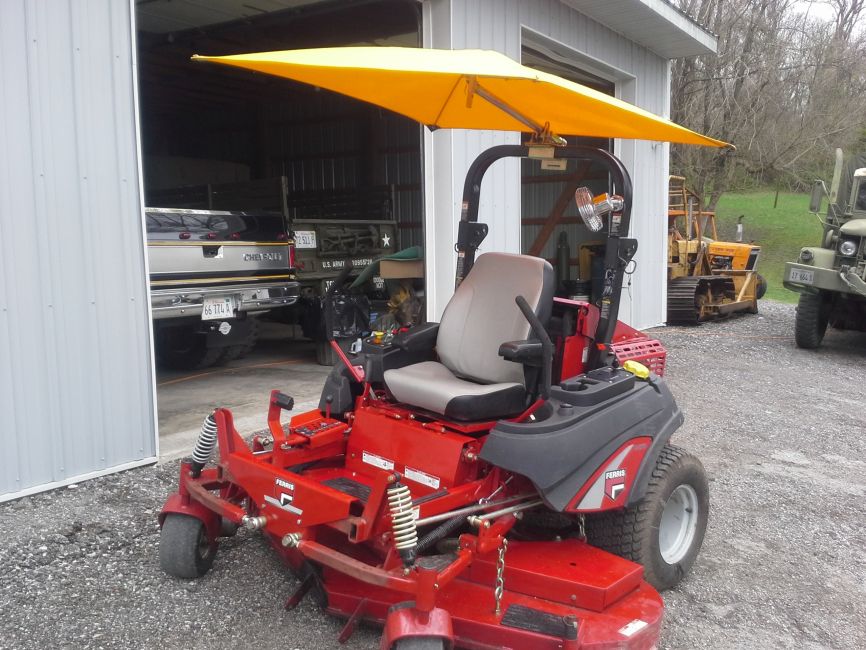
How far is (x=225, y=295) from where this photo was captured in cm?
715

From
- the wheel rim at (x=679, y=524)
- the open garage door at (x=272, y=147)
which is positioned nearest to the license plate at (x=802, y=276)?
the open garage door at (x=272, y=147)

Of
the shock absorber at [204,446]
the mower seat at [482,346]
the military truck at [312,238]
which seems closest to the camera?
the mower seat at [482,346]

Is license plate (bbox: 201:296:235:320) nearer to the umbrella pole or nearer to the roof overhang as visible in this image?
the umbrella pole

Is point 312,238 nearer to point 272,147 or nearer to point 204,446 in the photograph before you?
point 204,446

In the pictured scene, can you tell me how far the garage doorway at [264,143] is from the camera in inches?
315

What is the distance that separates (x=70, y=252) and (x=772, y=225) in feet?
90.9

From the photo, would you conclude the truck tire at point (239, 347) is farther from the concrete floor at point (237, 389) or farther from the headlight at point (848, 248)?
the headlight at point (848, 248)

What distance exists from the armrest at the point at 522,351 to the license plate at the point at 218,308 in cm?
440

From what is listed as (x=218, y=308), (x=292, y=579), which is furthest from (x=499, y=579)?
(x=218, y=308)

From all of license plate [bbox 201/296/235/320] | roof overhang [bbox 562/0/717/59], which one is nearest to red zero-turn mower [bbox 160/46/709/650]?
license plate [bbox 201/296/235/320]

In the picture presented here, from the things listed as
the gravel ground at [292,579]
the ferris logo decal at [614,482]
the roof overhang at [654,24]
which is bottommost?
the gravel ground at [292,579]

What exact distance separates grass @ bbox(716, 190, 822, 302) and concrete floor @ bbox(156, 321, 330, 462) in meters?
14.8

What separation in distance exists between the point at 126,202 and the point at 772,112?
23.4 meters

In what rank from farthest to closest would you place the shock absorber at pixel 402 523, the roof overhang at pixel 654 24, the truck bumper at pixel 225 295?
the roof overhang at pixel 654 24 < the truck bumper at pixel 225 295 < the shock absorber at pixel 402 523
